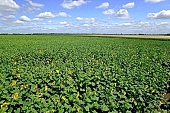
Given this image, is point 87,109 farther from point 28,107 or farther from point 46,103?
point 28,107

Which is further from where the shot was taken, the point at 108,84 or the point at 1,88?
the point at 108,84

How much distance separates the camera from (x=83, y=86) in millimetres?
6473

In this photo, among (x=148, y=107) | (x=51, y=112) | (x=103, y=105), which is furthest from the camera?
(x=148, y=107)

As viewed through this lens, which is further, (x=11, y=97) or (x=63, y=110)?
(x=11, y=97)

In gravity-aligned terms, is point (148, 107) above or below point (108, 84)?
below

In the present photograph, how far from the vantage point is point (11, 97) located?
15.1ft

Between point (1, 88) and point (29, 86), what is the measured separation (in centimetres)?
81

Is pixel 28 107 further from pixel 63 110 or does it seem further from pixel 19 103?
pixel 63 110

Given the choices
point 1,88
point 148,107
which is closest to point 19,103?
point 1,88

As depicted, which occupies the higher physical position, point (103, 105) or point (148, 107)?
point (103, 105)

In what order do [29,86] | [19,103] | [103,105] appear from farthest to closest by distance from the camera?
1. [29,86]
2. [103,105]
3. [19,103]

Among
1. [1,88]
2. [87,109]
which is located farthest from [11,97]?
[87,109]

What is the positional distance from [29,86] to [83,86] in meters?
1.46

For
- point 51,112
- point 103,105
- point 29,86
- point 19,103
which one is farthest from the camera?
point 29,86
